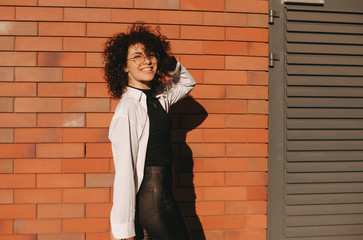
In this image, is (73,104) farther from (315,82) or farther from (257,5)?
(315,82)

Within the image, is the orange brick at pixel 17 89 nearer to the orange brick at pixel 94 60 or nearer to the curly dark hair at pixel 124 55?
the orange brick at pixel 94 60

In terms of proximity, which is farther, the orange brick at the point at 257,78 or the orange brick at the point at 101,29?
the orange brick at the point at 257,78

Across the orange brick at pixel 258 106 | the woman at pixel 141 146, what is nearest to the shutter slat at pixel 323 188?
the orange brick at pixel 258 106

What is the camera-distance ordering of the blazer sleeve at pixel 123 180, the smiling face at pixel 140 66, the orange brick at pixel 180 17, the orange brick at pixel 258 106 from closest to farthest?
the blazer sleeve at pixel 123 180 < the smiling face at pixel 140 66 < the orange brick at pixel 180 17 < the orange brick at pixel 258 106

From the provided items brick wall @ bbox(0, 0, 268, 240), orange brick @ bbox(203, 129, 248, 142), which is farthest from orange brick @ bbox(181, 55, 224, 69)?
orange brick @ bbox(203, 129, 248, 142)

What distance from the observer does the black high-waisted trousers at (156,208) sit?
1.74 metres

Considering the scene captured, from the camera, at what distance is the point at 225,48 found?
2.72m

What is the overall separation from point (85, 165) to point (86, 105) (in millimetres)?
545

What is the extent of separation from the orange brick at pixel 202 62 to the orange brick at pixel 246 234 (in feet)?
5.24

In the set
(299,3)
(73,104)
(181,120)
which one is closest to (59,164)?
(73,104)

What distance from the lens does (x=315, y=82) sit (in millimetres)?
2826

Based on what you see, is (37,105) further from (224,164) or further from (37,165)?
(224,164)

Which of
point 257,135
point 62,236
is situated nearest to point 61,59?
point 62,236

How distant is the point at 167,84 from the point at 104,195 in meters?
1.20
